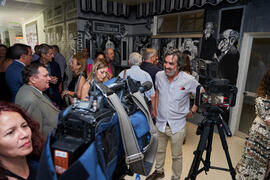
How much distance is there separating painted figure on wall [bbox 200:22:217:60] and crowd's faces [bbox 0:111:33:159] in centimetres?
356

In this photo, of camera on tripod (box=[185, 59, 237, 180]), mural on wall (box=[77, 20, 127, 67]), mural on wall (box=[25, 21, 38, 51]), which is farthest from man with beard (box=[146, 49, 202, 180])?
mural on wall (box=[25, 21, 38, 51])

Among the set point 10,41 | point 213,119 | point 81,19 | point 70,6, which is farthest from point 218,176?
point 10,41

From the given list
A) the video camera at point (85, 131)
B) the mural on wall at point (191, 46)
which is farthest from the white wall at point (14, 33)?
the video camera at point (85, 131)

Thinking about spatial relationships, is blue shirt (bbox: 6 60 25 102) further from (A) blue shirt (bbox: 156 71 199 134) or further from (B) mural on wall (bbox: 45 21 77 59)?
(B) mural on wall (bbox: 45 21 77 59)

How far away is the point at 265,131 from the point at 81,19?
5148 millimetres

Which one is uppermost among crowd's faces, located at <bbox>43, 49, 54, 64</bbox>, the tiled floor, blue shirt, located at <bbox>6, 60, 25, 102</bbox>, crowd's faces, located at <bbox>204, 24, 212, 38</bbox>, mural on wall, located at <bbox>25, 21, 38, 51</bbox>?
mural on wall, located at <bbox>25, 21, 38, 51</bbox>

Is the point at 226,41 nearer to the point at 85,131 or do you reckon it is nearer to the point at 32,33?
the point at 85,131

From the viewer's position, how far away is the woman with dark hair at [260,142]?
5.75 feet

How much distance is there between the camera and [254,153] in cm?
187

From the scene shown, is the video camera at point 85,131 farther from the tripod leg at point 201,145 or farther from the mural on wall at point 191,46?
the mural on wall at point 191,46

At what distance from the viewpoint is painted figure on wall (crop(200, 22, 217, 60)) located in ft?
11.4

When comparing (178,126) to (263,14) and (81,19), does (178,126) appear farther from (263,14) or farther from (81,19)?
(81,19)

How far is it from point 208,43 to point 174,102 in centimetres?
231

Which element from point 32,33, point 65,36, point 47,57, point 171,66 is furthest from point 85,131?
point 32,33
